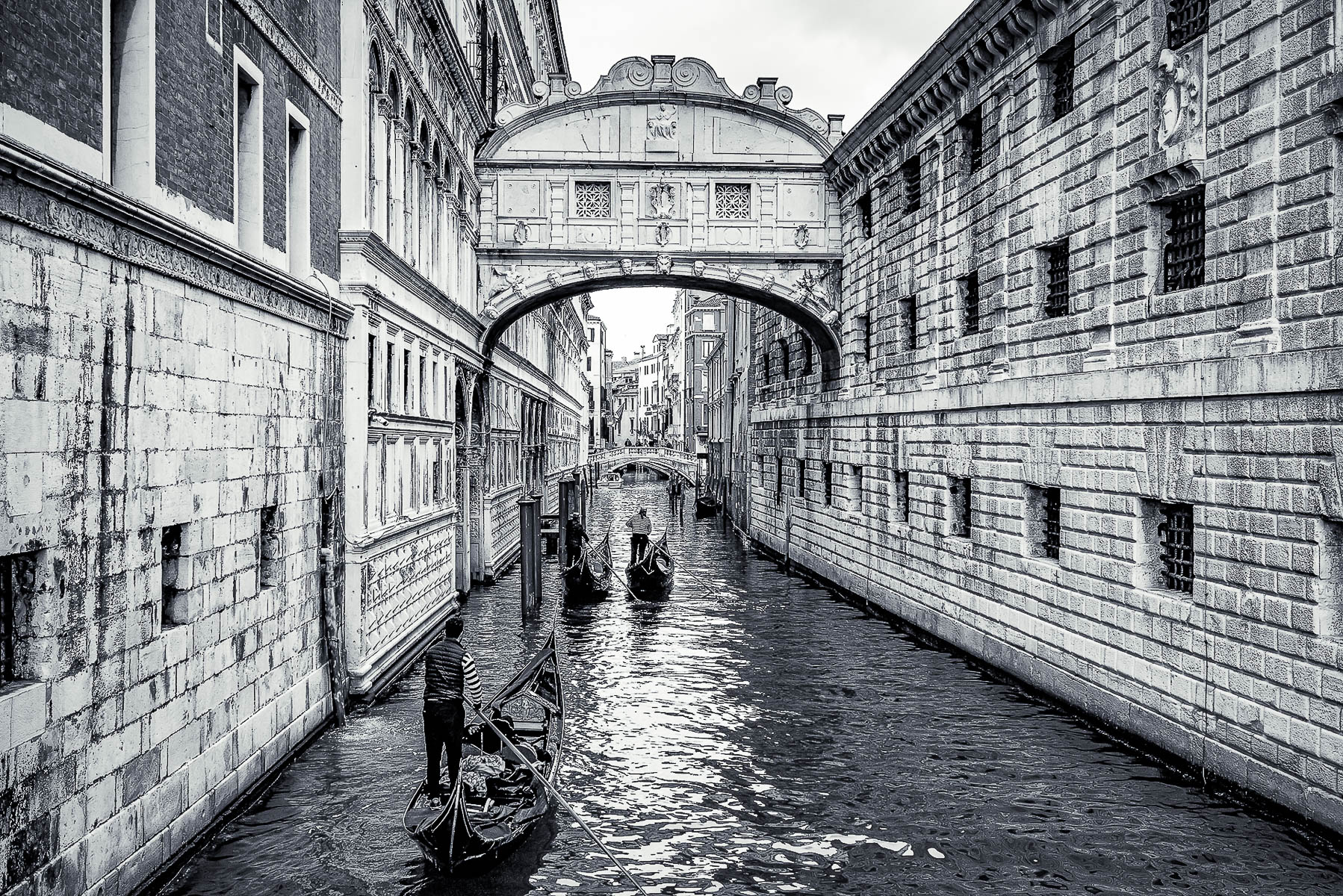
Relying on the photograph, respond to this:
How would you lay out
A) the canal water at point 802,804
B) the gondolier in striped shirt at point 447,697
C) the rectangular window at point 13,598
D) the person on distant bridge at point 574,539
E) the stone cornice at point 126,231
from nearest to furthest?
the stone cornice at point 126,231 → the rectangular window at point 13,598 → the canal water at point 802,804 → the gondolier in striped shirt at point 447,697 → the person on distant bridge at point 574,539

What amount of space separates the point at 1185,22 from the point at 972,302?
6.00 meters

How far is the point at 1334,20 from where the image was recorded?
28.3ft

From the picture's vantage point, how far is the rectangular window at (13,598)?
5.88m

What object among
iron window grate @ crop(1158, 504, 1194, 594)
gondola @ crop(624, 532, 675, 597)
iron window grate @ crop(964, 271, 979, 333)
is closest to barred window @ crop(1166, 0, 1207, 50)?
iron window grate @ crop(1158, 504, 1194, 594)

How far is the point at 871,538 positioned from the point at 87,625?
15.9 metres

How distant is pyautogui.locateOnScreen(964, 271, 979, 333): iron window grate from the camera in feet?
53.4

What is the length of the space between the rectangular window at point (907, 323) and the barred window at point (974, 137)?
301cm

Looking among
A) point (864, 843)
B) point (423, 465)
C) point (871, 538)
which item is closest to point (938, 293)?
point (871, 538)

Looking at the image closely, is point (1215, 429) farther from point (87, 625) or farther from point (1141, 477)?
point (87, 625)

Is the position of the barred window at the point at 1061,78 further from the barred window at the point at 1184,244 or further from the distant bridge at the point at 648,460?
the distant bridge at the point at 648,460

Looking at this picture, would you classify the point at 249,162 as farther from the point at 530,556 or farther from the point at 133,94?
the point at 530,556

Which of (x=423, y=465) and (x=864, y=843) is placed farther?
(x=423, y=465)

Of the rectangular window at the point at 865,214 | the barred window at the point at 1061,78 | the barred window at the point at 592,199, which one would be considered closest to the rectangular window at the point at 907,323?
the rectangular window at the point at 865,214

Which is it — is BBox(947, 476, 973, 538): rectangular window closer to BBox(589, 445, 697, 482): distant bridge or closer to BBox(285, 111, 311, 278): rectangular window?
BBox(285, 111, 311, 278): rectangular window
